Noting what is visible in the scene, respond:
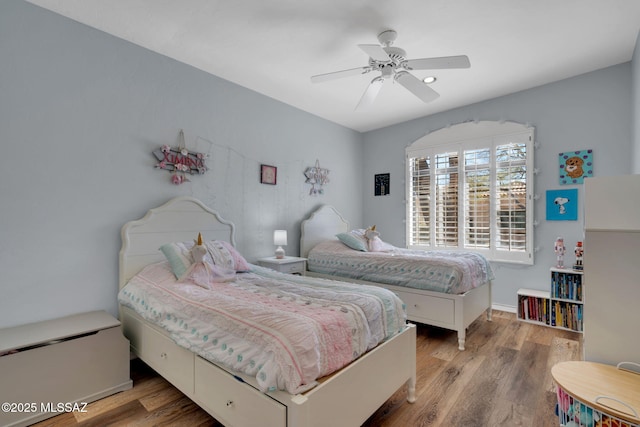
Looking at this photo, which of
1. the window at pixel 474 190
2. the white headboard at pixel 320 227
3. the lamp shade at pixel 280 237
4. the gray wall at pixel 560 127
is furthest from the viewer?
the white headboard at pixel 320 227

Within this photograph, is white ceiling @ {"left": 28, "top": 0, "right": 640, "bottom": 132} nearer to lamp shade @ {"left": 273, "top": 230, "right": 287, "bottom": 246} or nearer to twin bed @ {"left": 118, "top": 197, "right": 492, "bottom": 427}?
twin bed @ {"left": 118, "top": 197, "right": 492, "bottom": 427}

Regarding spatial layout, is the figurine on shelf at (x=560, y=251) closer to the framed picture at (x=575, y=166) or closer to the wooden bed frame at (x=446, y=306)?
the framed picture at (x=575, y=166)

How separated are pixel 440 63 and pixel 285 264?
2.39 m

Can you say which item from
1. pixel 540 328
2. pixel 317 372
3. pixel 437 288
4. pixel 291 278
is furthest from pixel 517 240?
pixel 317 372

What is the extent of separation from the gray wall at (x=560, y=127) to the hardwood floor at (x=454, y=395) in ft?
3.21

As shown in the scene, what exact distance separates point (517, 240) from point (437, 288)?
5.19 ft

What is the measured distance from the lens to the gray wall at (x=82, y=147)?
203cm

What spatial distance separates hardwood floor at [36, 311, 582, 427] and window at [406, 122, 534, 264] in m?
1.34

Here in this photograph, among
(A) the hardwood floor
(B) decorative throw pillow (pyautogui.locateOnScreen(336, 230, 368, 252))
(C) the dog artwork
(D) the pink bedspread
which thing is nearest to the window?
(C) the dog artwork

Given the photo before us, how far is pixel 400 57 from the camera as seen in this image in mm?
2359

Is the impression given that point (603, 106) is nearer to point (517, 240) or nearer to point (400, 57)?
point (517, 240)

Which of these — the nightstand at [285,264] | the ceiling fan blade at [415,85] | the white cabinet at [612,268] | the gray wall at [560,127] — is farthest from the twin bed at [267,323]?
the ceiling fan blade at [415,85]

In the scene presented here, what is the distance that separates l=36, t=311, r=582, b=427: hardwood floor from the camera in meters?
1.78

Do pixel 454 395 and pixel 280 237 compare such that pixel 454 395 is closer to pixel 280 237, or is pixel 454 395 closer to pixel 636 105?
pixel 280 237
